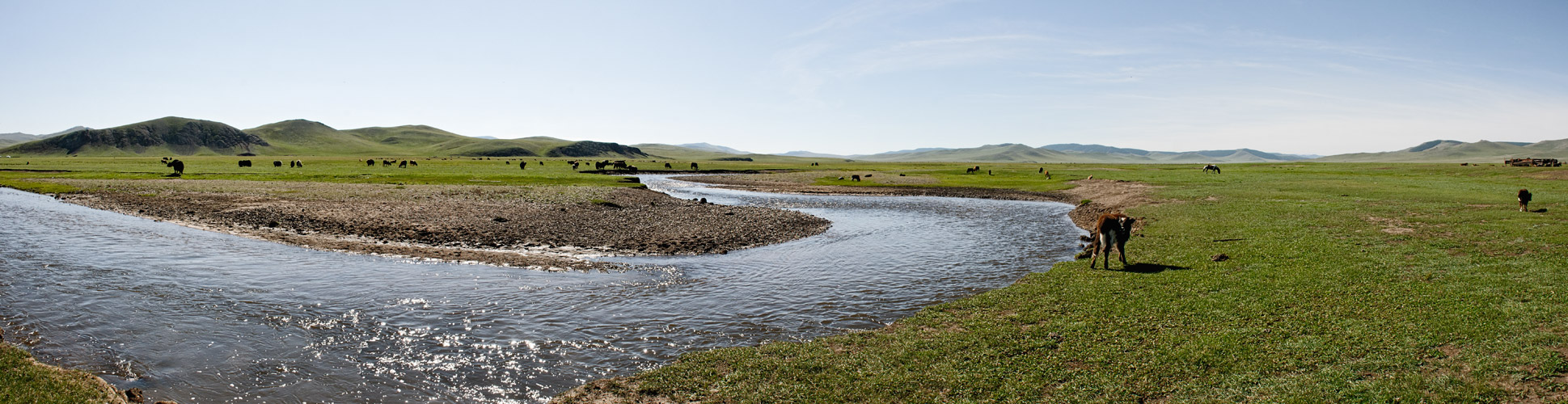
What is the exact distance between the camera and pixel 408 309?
16109 millimetres

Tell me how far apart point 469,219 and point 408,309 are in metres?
17.7

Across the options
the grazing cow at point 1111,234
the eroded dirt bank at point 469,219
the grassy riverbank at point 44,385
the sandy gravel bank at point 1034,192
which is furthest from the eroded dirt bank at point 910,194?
the grazing cow at point 1111,234

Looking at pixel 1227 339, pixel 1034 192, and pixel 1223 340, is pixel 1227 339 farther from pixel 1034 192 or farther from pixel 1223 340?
pixel 1034 192

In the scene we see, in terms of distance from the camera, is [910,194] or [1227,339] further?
[910,194]

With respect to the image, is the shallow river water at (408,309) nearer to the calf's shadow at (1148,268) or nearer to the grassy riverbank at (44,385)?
the grassy riverbank at (44,385)

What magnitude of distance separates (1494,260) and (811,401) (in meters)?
19.4

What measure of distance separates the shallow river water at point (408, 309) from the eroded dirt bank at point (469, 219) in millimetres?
2087

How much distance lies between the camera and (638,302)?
1697cm

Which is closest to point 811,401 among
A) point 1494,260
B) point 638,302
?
point 638,302

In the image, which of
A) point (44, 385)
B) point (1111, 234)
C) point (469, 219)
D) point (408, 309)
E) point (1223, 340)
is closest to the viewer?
point (44, 385)

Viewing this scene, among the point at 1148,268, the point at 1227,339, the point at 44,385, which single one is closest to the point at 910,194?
the point at 1148,268

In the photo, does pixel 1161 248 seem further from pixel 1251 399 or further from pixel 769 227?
pixel 769 227

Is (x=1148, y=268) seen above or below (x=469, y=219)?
below

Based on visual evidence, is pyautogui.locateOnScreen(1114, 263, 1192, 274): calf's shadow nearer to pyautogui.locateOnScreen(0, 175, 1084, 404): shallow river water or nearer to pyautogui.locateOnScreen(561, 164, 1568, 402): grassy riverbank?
pyautogui.locateOnScreen(561, 164, 1568, 402): grassy riverbank
